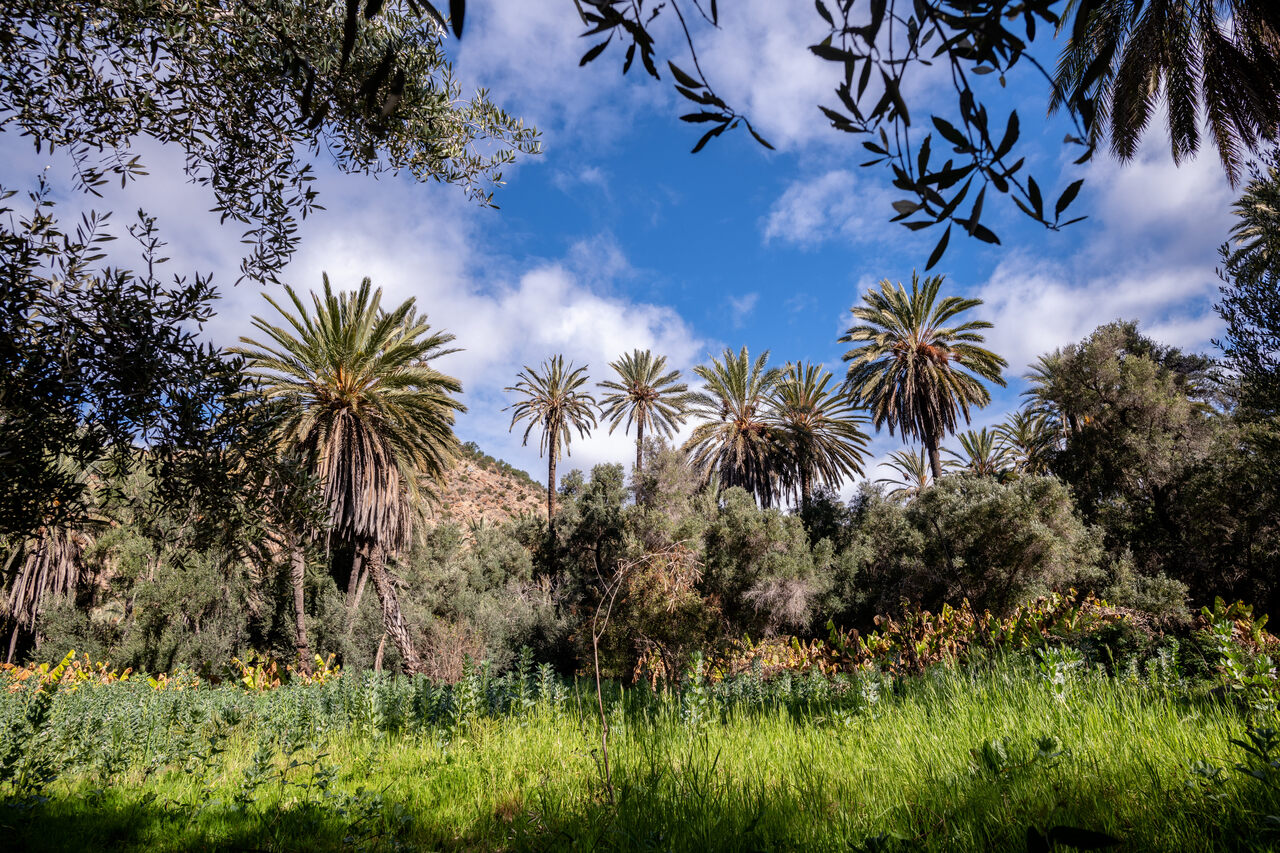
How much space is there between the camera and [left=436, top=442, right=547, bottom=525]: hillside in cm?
3403

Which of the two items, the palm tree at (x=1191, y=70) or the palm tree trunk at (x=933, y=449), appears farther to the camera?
the palm tree trunk at (x=933, y=449)

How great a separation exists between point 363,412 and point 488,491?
27.4 meters

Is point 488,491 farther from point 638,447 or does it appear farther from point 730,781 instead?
point 730,781

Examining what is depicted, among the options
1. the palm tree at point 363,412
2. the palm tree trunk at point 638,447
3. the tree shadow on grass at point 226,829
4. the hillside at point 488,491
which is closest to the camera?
the tree shadow on grass at point 226,829

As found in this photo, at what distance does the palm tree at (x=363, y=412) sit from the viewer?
1165cm

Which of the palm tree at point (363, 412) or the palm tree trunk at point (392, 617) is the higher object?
the palm tree at point (363, 412)

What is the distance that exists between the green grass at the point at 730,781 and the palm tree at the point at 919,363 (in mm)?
15675

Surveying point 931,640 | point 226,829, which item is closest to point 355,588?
point 226,829

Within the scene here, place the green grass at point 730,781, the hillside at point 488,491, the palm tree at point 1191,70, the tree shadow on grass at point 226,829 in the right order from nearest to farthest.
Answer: the green grass at point 730,781 → the tree shadow on grass at point 226,829 → the palm tree at point 1191,70 → the hillside at point 488,491

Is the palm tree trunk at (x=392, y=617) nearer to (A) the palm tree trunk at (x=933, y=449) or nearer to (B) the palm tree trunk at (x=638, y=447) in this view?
(B) the palm tree trunk at (x=638, y=447)

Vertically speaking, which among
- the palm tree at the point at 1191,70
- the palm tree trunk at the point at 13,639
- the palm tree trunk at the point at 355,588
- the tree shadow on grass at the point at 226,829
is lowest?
the tree shadow on grass at the point at 226,829

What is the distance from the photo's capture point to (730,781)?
11.5 feet

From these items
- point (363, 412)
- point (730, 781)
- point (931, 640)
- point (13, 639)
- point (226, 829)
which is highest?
point (363, 412)

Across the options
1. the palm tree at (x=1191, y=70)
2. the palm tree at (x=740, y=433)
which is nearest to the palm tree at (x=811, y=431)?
the palm tree at (x=740, y=433)
